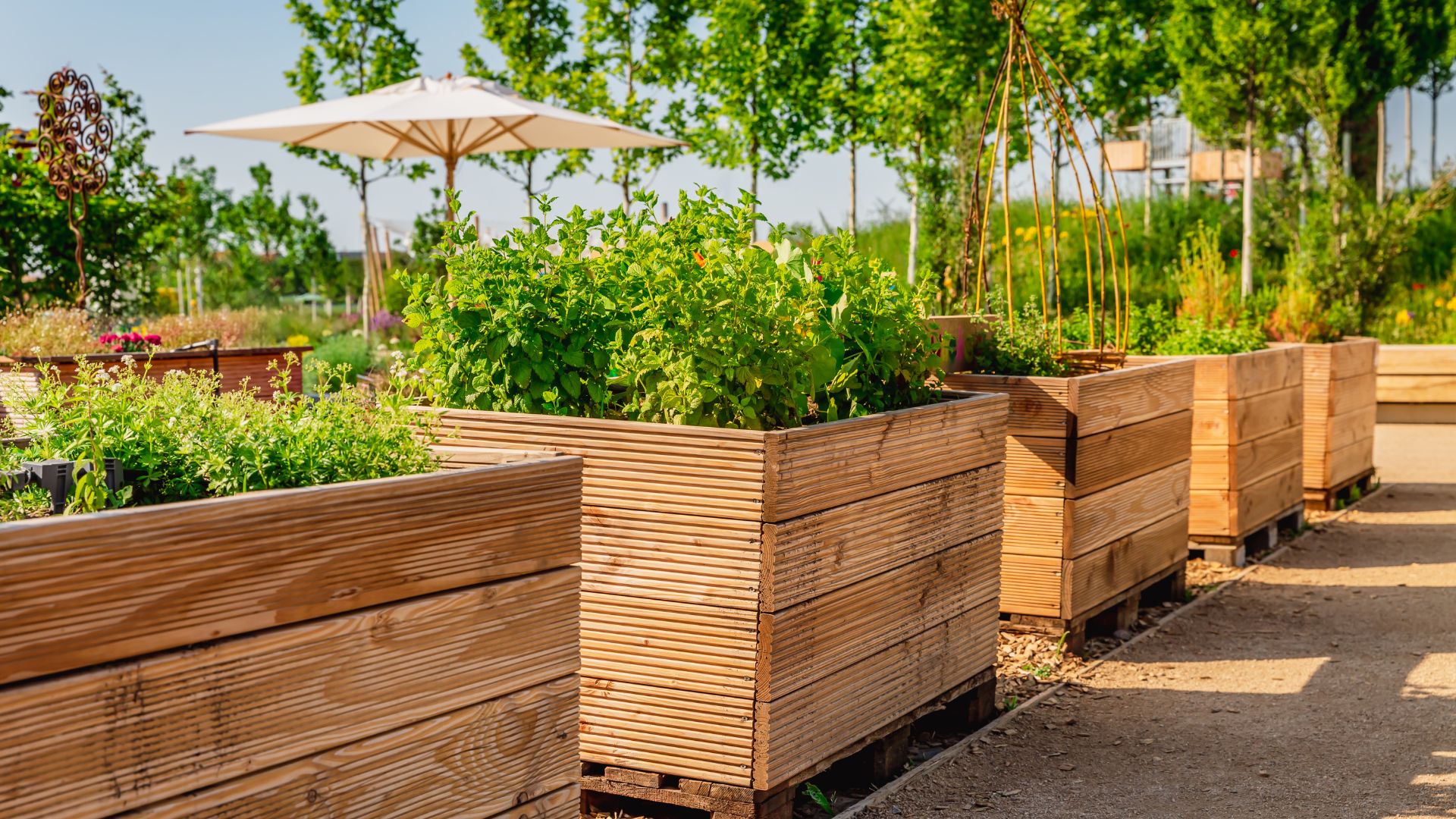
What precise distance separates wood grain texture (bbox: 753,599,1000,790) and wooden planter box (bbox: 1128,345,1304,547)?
7.46 ft

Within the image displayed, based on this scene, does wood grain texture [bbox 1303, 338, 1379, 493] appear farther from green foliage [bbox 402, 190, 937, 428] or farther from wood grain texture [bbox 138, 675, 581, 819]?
wood grain texture [bbox 138, 675, 581, 819]

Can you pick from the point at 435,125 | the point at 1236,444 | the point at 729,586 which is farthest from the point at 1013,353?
the point at 435,125

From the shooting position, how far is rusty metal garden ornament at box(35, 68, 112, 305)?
26.3 ft

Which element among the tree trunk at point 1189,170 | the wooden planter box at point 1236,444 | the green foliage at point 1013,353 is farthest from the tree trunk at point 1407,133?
the green foliage at point 1013,353

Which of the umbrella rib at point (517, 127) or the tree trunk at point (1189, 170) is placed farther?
the tree trunk at point (1189, 170)

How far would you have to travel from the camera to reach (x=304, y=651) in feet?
6.19

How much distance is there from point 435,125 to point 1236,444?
22.9 feet

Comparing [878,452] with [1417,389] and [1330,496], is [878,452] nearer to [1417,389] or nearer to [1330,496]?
[1330,496]

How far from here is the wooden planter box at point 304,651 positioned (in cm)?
163

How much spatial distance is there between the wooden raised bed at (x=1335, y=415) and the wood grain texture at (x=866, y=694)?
4.15m

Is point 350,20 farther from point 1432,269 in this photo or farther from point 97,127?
point 1432,269

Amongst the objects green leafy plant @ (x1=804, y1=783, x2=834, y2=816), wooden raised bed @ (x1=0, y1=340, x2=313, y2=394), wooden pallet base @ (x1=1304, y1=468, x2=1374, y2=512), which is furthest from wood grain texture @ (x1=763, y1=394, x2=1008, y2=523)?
wooden pallet base @ (x1=1304, y1=468, x2=1374, y2=512)

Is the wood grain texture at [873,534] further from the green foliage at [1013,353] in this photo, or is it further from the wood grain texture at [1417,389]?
the wood grain texture at [1417,389]

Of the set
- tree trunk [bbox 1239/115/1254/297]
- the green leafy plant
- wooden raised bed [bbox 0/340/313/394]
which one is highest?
tree trunk [bbox 1239/115/1254/297]
